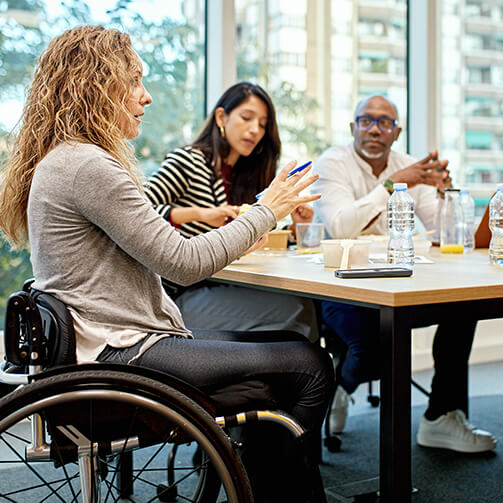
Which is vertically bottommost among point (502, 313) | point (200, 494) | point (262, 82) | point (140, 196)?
point (200, 494)

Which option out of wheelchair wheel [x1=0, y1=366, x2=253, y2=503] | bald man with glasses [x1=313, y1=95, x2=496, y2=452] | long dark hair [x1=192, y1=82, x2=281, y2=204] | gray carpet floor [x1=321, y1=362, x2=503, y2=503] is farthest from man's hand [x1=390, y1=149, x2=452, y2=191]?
wheelchair wheel [x1=0, y1=366, x2=253, y2=503]

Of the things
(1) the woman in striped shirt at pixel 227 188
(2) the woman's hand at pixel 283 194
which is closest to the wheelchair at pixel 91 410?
(2) the woman's hand at pixel 283 194

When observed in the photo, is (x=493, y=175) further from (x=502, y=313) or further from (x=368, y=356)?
(x=502, y=313)

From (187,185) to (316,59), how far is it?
1551 mm

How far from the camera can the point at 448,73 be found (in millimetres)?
4000

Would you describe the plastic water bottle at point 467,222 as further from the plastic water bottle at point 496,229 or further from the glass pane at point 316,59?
the glass pane at point 316,59

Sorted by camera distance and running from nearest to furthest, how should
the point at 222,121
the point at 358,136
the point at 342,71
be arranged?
the point at 222,121, the point at 358,136, the point at 342,71

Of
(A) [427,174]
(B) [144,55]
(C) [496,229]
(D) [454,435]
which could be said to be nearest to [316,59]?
(B) [144,55]

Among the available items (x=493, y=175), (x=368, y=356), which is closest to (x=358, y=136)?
(x=368, y=356)

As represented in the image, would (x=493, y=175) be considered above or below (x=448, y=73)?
below

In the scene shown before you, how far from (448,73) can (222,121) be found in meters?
2.08

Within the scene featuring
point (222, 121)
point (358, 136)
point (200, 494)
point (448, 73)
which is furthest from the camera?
point (448, 73)

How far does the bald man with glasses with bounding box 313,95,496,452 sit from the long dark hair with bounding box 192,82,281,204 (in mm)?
279

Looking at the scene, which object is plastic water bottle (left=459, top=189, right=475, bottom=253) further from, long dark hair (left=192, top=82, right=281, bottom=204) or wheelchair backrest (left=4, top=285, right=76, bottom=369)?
wheelchair backrest (left=4, top=285, right=76, bottom=369)
